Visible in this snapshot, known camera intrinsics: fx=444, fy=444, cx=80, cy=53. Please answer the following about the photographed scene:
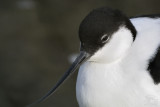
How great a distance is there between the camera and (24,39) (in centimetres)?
605

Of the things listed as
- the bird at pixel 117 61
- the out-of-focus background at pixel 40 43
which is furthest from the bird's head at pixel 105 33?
the out-of-focus background at pixel 40 43

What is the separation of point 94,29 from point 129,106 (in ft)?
1.88

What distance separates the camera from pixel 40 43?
6.01 m

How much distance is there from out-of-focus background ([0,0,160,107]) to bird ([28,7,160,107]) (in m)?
2.39

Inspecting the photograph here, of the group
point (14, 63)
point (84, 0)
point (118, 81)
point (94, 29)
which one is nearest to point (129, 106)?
point (118, 81)

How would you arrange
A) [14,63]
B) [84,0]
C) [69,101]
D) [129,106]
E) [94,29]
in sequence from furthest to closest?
1. [84,0]
2. [14,63]
3. [69,101]
4. [129,106]
5. [94,29]

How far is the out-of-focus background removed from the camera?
17.8 ft

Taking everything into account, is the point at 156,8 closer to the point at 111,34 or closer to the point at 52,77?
the point at 52,77

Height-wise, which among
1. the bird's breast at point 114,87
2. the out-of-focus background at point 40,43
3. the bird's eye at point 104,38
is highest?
the bird's eye at point 104,38

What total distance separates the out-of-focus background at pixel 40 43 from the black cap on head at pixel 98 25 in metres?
2.59

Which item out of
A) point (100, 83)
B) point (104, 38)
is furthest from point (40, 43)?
point (104, 38)

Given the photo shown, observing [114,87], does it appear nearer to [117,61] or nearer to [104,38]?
[117,61]

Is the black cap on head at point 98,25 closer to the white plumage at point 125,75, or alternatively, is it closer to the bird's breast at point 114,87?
the white plumage at point 125,75

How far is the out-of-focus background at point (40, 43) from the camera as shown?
5426 millimetres
